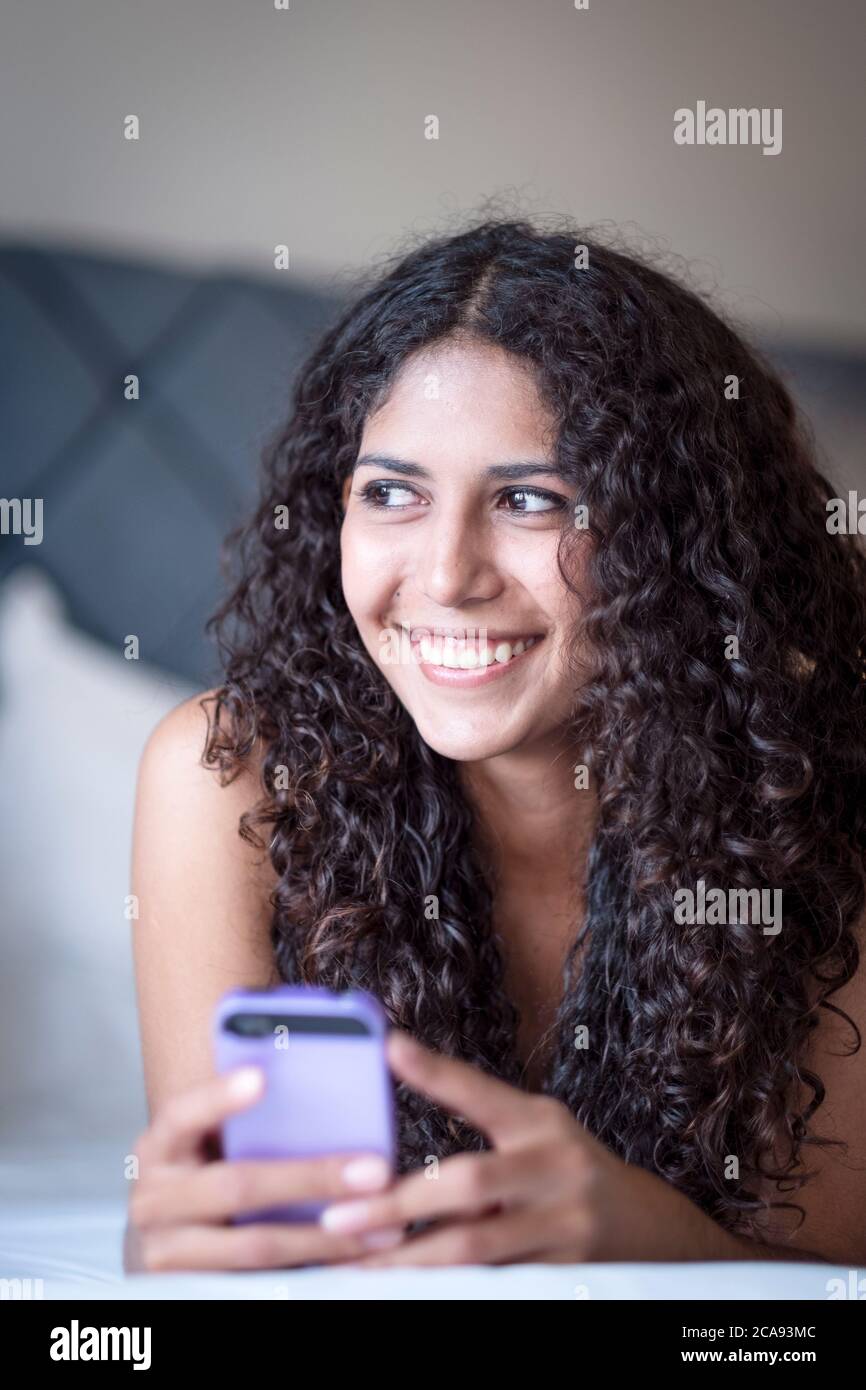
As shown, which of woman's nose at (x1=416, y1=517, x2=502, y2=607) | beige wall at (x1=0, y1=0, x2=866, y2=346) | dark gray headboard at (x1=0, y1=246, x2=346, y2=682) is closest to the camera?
woman's nose at (x1=416, y1=517, x2=502, y2=607)

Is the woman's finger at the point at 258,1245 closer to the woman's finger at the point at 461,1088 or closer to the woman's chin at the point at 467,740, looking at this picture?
the woman's finger at the point at 461,1088

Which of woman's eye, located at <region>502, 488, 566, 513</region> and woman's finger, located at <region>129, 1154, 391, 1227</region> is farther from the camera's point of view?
woman's eye, located at <region>502, 488, 566, 513</region>

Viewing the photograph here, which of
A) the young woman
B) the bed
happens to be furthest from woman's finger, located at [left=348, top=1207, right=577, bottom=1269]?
the bed

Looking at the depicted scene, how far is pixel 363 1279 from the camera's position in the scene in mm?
746

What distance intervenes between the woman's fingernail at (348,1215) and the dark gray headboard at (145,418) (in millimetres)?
957

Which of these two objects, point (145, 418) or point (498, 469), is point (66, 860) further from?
point (498, 469)

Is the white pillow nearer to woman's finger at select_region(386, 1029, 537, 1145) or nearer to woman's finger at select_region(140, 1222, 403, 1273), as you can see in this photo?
woman's finger at select_region(140, 1222, 403, 1273)

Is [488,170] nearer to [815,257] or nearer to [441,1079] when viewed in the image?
[815,257]

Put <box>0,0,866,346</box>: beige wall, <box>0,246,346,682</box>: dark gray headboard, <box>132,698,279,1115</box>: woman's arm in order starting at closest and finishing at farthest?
<box>132,698,279,1115</box>: woman's arm → <box>0,0,866,346</box>: beige wall → <box>0,246,346,682</box>: dark gray headboard

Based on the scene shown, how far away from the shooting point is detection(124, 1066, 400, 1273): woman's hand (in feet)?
2.15

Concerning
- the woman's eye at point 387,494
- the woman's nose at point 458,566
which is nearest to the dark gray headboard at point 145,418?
the woman's eye at point 387,494

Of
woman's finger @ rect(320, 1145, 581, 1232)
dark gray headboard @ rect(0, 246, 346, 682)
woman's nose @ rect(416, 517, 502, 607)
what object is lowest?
woman's finger @ rect(320, 1145, 581, 1232)

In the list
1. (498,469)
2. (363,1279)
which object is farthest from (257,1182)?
(498,469)

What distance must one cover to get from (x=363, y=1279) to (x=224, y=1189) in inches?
5.0
